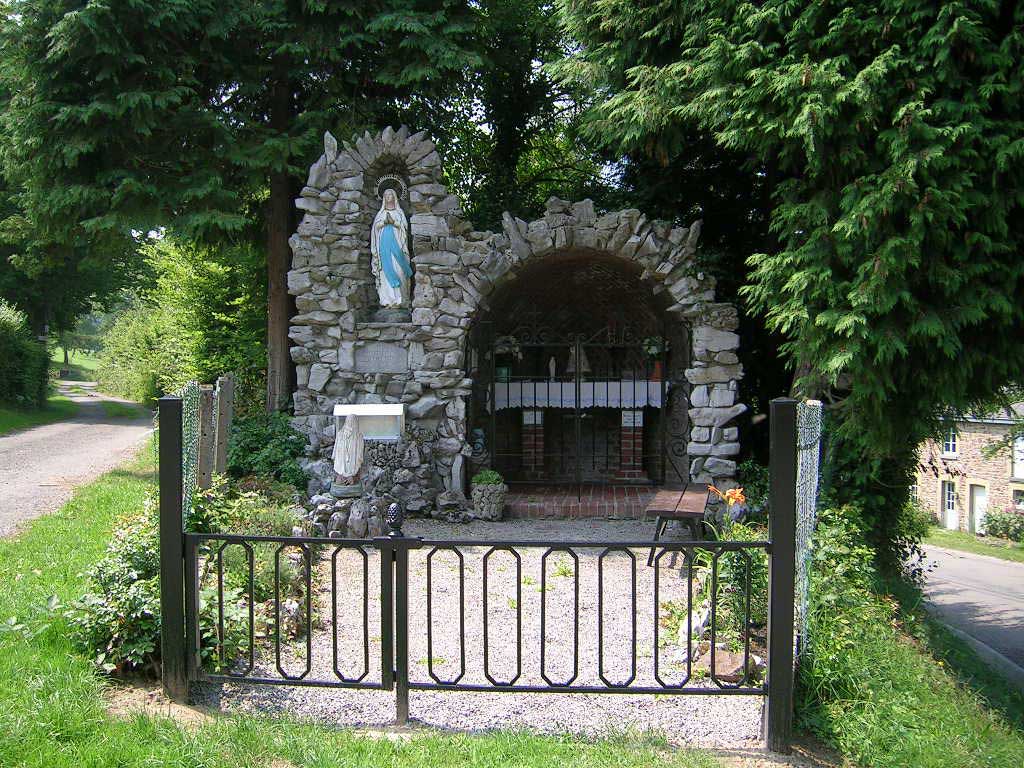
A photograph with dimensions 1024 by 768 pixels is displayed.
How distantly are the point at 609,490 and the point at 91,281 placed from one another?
777 inches

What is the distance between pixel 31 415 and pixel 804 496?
1957cm

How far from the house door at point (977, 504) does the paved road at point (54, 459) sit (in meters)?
27.7

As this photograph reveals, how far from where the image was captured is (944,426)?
6.79 metres

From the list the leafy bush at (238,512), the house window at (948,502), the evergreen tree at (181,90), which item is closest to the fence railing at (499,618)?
the leafy bush at (238,512)

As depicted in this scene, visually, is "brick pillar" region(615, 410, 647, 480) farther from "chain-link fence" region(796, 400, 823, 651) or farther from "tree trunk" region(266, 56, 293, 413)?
"chain-link fence" region(796, 400, 823, 651)

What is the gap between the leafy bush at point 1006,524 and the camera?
26.3 m

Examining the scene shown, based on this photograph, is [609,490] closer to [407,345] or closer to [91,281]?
[407,345]

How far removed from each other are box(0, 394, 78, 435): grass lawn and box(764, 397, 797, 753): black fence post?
15915 mm

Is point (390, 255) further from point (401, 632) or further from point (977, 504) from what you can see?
point (977, 504)

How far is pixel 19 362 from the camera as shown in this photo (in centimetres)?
1916

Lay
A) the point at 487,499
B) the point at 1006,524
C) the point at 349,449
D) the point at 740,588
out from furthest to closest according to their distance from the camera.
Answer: the point at 1006,524 → the point at 487,499 → the point at 349,449 → the point at 740,588

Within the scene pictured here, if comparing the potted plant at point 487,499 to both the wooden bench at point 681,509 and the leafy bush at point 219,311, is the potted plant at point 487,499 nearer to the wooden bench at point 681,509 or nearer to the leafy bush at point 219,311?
the wooden bench at point 681,509

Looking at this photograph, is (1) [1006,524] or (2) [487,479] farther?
(1) [1006,524]

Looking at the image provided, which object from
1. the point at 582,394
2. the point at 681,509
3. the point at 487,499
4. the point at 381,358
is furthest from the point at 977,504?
the point at 381,358
